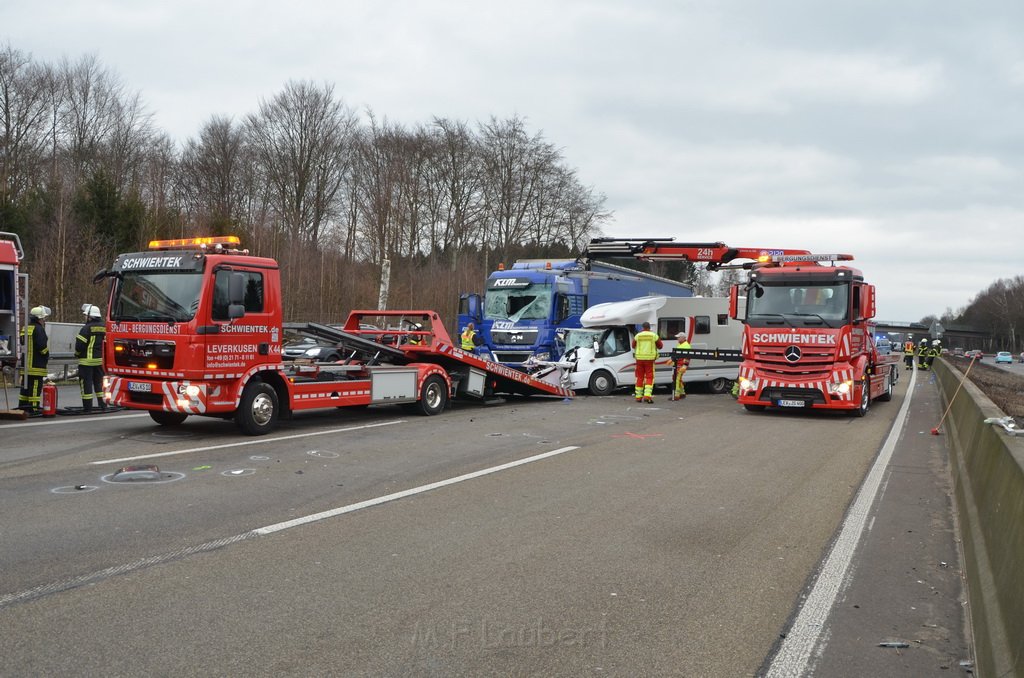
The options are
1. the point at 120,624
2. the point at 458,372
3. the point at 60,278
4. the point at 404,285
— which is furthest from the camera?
the point at 404,285

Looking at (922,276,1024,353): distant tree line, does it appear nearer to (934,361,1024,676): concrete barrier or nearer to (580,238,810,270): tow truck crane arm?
(580,238,810,270): tow truck crane arm

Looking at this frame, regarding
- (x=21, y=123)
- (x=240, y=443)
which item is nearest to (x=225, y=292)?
(x=240, y=443)

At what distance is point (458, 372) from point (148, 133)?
34039mm

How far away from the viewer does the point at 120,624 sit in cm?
430

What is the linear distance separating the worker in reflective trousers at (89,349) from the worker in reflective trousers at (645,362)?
35.5 feet

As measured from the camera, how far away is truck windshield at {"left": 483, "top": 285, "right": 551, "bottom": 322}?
2356 cm

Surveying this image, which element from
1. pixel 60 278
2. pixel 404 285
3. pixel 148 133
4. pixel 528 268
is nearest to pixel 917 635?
pixel 528 268

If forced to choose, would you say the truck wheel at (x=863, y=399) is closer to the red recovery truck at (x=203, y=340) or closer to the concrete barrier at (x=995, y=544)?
the concrete barrier at (x=995, y=544)

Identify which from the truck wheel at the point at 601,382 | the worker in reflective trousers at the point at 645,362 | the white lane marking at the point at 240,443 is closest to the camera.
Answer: the white lane marking at the point at 240,443

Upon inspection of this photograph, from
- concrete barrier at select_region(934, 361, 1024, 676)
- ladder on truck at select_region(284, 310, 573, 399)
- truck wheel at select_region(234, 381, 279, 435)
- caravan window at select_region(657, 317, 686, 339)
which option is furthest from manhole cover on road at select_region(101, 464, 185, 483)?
caravan window at select_region(657, 317, 686, 339)

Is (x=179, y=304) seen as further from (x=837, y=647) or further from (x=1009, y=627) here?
(x=1009, y=627)

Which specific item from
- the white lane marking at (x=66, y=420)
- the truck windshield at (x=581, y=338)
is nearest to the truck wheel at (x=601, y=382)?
the truck windshield at (x=581, y=338)

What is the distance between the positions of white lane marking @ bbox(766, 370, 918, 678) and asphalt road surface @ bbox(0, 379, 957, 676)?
0.08m

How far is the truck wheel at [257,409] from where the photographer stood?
11422mm
